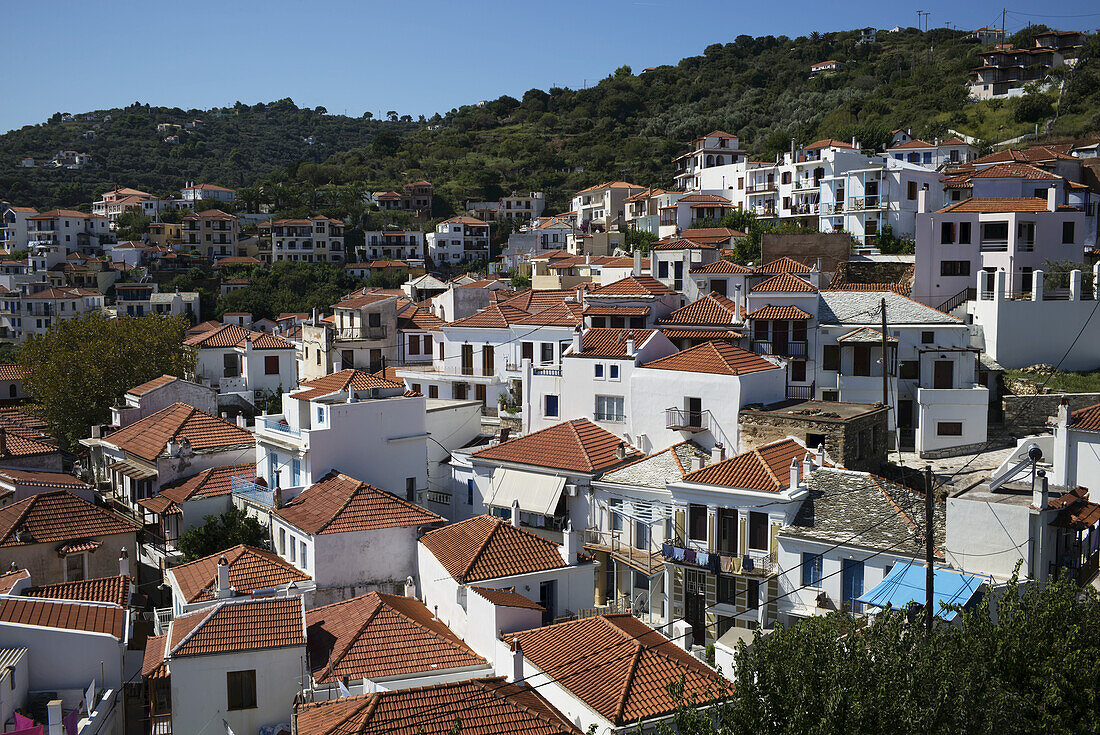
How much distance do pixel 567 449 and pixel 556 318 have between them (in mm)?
12000

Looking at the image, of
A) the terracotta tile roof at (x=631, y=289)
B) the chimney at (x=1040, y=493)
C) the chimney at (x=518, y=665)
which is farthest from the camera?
the terracotta tile roof at (x=631, y=289)

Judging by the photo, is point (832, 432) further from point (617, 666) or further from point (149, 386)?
point (149, 386)

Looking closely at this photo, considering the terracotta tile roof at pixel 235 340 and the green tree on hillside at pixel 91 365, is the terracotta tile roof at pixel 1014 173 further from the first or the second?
the green tree on hillside at pixel 91 365

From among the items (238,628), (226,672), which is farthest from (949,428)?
(226,672)

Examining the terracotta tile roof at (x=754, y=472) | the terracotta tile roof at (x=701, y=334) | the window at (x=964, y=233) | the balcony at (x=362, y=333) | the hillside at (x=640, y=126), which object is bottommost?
the terracotta tile roof at (x=754, y=472)

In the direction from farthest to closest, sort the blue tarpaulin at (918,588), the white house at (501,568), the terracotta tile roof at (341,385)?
1. the terracotta tile roof at (341,385)
2. the white house at (501,568)
3. the blue tarpaulin at (918,588)

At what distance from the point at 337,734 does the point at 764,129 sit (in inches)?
4354

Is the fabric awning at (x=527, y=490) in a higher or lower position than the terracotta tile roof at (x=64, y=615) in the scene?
higher

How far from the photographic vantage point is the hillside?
8788 centimetres

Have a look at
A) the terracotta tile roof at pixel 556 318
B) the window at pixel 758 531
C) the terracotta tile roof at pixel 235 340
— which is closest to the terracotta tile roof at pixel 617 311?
the terracotta tile roof at pixel 556 318

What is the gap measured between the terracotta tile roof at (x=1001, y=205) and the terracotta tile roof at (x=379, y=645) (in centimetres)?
2934

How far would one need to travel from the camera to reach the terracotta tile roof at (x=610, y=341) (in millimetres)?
37625

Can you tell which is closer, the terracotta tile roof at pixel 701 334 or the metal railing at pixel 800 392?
the metal railing at pixel 800 392

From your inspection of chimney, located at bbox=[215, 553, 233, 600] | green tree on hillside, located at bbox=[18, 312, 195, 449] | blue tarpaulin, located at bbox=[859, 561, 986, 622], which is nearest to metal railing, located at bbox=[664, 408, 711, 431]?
blue tarpaulin, located at bbox=[859, 561, 986, 622]
